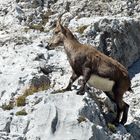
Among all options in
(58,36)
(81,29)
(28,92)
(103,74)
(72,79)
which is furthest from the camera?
(81,29)

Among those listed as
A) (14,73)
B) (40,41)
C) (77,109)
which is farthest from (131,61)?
(77,109)

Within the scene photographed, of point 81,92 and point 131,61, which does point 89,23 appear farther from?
point 81,92

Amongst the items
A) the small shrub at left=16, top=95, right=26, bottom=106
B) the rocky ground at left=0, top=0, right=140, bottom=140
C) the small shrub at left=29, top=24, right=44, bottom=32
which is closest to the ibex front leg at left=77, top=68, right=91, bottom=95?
the rocky ground at left=0, top=0, right=140, bottom=140

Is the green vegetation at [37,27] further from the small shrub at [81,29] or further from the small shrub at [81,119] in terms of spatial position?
the small shrub at [81,119]

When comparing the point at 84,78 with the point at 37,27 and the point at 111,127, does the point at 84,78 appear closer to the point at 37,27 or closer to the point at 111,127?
the point at 111,127

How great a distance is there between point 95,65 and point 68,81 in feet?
3.54

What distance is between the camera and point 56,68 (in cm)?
1998

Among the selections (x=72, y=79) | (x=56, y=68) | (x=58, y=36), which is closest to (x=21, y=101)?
(x=72, y=79)

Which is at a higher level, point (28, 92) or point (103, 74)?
point (103, 74)

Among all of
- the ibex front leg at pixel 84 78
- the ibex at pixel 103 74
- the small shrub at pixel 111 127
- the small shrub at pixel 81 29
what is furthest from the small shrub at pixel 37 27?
the small shrub at pixel 111 127

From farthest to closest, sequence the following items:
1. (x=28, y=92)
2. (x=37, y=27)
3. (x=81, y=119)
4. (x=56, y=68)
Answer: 1. (x=37, y=27)
2. (x=56, y=68)
3. (x=28, y=92)
4. (x=81, y=119)

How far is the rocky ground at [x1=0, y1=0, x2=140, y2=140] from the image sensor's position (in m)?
15.8

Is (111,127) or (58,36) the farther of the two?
(58,36)

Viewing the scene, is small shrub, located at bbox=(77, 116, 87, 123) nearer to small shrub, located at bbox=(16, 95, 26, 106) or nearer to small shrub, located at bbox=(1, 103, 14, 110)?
small shrub, located at bbox=(16, 95, 26, 106)
